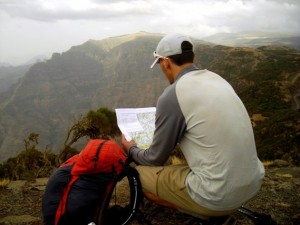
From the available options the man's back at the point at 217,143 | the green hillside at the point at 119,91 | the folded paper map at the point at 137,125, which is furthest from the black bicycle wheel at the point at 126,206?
the green hillside at the point at 119,91

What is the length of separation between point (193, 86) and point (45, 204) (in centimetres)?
154

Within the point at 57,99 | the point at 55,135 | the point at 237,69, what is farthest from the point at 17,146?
the point at 237,69

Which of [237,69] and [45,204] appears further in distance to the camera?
[237,69]

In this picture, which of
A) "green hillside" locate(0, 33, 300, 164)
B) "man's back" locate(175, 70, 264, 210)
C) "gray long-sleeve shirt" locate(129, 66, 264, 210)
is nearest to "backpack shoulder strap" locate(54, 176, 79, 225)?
"gray long-sleeve shirt" locate(129, 66, 264, 210)

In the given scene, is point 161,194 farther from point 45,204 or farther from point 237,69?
point 237,69

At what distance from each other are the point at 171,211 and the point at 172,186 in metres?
1.23

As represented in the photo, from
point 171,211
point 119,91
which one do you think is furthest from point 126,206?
point 119,91

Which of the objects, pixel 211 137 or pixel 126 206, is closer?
pixel 211 137

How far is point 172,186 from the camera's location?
2758 millimetres

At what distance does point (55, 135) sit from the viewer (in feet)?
490

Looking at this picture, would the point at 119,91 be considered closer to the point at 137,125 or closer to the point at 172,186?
the point at 137,125

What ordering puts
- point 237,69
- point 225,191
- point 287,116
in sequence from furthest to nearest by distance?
point 237,69 → point 287,116 → point 225,191

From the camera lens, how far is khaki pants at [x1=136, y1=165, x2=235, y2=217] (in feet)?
8.71

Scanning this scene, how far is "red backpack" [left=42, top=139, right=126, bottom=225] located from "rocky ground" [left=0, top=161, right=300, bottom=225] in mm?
884
